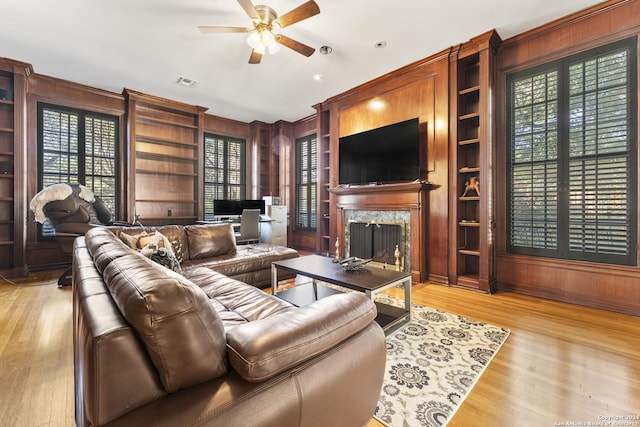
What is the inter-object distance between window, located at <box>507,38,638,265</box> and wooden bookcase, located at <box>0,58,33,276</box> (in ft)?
21.0

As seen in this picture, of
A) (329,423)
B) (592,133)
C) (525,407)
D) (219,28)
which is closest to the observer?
(329,423)

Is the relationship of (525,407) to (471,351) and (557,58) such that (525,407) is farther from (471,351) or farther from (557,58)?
(557,58)

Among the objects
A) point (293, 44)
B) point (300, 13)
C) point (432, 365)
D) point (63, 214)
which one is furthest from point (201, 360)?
point (63, 214)

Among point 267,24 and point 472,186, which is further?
point 472,186

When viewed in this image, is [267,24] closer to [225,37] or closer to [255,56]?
[255,56]

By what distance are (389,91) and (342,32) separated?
1.36 metres

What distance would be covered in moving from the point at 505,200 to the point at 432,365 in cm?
243

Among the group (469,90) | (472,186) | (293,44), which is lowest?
(472,186)

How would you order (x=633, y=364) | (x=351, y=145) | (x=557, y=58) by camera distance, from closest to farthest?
(x=633, y=364) < (x=557, y=58) < (x=351, y=145)

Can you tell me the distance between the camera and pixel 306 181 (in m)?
6.37

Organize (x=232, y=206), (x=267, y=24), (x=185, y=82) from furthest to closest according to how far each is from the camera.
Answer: (x=232, y=206) < (x=185, y=82) < (x=267, y=24)

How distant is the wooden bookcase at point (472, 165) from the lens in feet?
10.9

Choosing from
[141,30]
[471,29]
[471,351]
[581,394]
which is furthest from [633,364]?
[141,30]

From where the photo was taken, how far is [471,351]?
2025 millimetres
